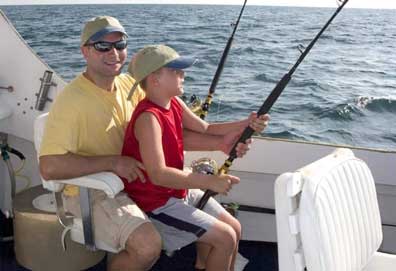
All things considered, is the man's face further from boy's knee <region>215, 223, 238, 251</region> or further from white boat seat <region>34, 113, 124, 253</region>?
boy's knee <region>215, 223, 238, 251</region>

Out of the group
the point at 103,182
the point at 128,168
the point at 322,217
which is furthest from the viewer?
the point at 128,168

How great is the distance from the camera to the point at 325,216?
4.42 feet

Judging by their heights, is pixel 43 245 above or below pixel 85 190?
below

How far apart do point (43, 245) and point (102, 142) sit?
0.71 metres

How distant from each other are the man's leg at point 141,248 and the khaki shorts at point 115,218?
0.07 ft

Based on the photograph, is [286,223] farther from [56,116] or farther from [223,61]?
[223,61]

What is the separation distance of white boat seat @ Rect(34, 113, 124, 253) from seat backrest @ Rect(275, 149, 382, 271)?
66 cm

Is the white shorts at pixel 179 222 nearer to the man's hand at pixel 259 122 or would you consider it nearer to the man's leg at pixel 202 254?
the man's leg at pixel 202 254

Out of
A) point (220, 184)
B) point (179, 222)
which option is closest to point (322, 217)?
point (220, 184)

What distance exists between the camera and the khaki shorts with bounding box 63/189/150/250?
6.03 ft

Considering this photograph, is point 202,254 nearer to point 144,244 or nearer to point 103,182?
point 144,244

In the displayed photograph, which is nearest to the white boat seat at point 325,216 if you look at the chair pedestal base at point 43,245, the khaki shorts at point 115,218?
the khaki shorts at point 115,218

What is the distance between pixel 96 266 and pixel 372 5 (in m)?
1.77

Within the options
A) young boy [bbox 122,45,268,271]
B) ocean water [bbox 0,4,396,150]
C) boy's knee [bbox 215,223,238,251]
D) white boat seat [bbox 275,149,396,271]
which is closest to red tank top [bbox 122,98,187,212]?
young boy [bbox 122,45,268,271]
